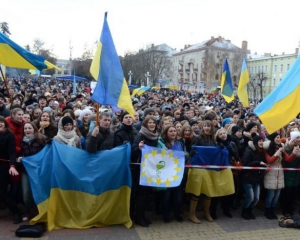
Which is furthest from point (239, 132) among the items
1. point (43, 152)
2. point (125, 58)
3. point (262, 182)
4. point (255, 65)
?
point (255, 65)

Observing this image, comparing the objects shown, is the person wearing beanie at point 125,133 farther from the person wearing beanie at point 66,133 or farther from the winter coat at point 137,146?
the person wearing beanie at point 66,133

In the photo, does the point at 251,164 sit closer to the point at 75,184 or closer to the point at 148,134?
the point at 148,134

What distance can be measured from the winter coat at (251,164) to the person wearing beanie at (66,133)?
118 inches

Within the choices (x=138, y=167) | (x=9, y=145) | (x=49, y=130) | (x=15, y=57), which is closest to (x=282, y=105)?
(x=138, y=167)

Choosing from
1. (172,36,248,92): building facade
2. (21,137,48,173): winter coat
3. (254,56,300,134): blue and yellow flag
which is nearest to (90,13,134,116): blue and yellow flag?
(21,137,48,173): winter coat

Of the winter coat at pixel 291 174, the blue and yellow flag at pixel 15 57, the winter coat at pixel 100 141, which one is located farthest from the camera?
the blue and yellow flag at pixel 15 57

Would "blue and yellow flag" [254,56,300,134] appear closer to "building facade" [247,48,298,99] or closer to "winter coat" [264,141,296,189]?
"winter coat" [264,141,296,189]

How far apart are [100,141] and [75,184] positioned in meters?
0.77

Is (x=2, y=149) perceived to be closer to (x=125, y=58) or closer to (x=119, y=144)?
(x=119, y=144)

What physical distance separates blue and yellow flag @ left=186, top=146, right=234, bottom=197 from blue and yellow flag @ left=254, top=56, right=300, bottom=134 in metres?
0.95

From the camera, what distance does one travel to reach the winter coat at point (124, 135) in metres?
5.37

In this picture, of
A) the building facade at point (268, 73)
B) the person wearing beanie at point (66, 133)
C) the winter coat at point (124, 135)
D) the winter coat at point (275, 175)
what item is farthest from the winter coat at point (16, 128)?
the building facade at point (268, 73)

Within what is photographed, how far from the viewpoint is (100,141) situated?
5.16m

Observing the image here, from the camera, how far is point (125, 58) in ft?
221
